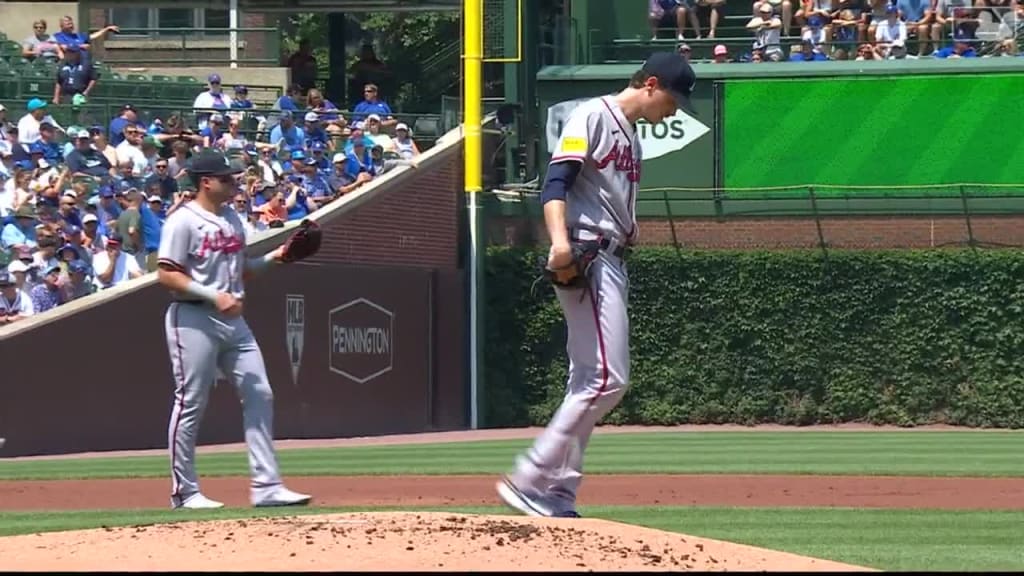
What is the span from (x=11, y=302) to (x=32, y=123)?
316cm

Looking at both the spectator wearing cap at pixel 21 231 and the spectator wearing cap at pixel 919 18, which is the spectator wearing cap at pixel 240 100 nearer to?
the spectator wearing cap at pixel 21 231

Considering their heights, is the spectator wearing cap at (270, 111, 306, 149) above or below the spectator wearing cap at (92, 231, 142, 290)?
above

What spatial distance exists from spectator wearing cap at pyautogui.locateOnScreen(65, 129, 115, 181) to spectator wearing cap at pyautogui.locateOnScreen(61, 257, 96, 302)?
5.26 ft

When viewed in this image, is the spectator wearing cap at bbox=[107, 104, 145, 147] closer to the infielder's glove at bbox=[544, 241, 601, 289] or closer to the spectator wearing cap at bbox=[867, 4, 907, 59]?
the spectator wearing cap at bbox=[867, 4, 907, 59]

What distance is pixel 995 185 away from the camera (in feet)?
82.1

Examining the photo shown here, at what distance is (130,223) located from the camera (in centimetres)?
1869

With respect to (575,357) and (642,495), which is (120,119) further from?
(575,357)

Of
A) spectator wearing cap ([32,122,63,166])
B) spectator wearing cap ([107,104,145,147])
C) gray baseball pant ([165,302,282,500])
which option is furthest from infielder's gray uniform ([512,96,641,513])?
spectator wearing cap ([107,104,145,147])

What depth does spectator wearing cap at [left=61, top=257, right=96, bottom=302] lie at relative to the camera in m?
18.1

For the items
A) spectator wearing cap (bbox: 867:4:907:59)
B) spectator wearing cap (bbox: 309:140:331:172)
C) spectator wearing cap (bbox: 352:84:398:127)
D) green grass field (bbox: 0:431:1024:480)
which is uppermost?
spectator wearing cap (bbox: 867:4:907:59)

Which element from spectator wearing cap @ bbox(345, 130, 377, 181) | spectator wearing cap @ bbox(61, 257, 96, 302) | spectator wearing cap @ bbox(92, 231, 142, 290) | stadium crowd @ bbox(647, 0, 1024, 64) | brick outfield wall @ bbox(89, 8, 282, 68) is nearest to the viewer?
spectator wearing cap @ bbox(61, 257, 96, 302)

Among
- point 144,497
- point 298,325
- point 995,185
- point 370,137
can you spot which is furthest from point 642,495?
point 995,185

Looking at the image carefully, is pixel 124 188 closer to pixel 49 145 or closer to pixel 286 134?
pixel 49 145

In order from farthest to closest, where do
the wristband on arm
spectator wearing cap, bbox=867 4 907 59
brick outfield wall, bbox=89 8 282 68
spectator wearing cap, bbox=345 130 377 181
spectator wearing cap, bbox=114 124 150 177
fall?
brick outfield wall, bbox=89 8 282 68, spectator wearing cap, bbox=867 4 907 59, spectator wearing cap, bbox=345 130 377 181, spectator wearing cap, bbox=114 124 150 177, the wristband on arm
